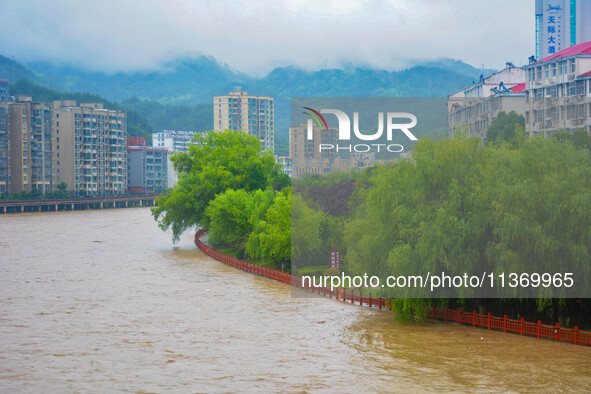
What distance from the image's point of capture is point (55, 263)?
47.6m

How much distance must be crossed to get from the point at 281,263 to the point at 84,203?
95.6m

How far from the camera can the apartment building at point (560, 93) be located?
3722cm

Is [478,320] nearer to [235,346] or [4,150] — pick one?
[235,346]

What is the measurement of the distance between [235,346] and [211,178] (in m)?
36.0

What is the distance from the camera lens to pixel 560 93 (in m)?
41.6

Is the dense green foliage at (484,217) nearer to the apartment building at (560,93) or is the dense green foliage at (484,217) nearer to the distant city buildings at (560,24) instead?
the apartment building at (560,93)

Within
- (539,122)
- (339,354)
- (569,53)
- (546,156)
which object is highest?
(569,53)

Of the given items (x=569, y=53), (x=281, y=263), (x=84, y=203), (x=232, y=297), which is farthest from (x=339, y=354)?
(x=84, y=203)

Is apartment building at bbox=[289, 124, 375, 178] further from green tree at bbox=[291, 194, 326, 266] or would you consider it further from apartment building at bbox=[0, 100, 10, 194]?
apartment building at bbox=[0, 100, 10, 194]

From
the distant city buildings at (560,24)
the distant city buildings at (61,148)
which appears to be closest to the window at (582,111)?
the distant city buildings at (560,24)

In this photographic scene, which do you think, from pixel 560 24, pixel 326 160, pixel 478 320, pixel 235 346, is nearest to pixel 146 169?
pixel 560 24

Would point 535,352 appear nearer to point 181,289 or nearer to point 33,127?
point 181,289

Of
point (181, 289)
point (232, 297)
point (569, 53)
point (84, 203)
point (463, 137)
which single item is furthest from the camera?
point (84, 203)

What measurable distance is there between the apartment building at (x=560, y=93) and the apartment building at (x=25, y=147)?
102444 mm
